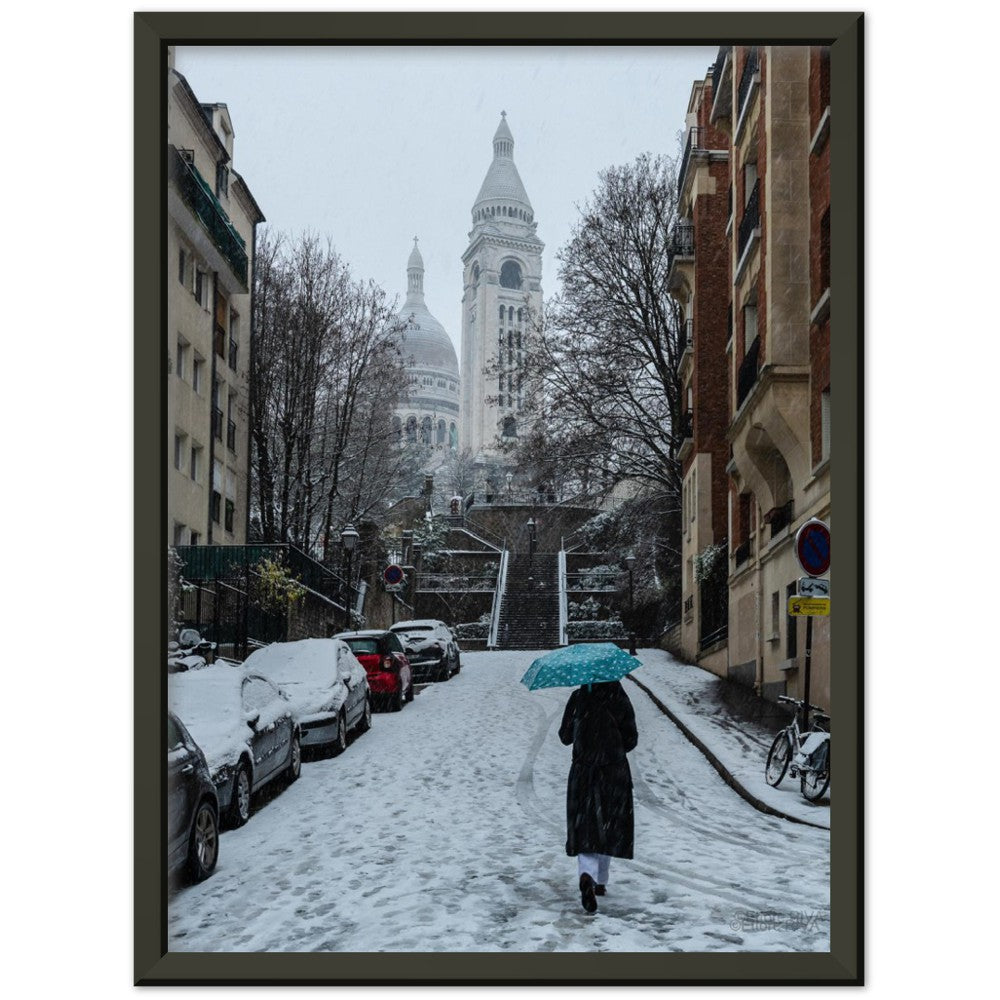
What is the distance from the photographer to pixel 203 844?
907 centimetres

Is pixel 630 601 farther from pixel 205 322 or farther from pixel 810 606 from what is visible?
pixel 205 322

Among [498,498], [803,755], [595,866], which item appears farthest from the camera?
[498,498]

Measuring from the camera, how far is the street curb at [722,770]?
9242 mm

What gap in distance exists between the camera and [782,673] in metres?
9.98

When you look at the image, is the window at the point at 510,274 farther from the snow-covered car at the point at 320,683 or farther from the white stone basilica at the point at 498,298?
the snow-covered car at the point at 320,683

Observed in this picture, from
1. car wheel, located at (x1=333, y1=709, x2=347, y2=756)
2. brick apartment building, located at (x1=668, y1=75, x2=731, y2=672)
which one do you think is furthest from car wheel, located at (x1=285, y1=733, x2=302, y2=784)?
brick apartment building, located at (x1=668, y1=75, x2=731, y2=672)

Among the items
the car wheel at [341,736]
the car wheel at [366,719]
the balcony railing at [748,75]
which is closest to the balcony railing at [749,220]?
the balcony railing at [748,75]

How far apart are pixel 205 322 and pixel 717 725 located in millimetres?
4469

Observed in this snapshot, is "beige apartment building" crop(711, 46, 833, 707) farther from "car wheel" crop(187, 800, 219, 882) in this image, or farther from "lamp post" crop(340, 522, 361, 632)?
"car wheel" crop(187, 800, 219, 882)

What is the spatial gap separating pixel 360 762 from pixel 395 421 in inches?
99.7

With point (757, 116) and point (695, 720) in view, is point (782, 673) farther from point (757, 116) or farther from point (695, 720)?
Answer: point (757, 116)

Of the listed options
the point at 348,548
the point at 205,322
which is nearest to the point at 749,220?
the point at 348,548

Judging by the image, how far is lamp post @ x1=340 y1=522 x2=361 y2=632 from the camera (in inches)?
413

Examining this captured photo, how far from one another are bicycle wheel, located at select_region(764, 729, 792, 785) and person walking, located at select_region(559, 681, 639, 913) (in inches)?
39.0
